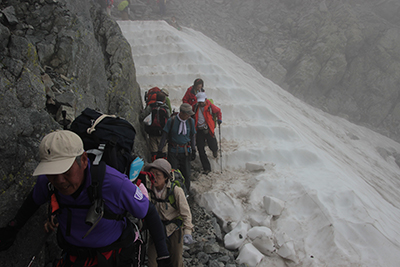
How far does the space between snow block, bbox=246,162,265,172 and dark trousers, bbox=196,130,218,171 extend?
120 cm

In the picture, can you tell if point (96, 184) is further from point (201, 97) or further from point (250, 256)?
point (201, 97)

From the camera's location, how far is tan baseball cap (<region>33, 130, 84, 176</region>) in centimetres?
207

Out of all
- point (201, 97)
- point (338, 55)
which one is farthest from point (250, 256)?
point (338, 55)

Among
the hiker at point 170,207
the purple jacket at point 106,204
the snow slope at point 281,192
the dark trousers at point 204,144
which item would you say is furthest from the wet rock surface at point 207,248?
the purple jacket at point 106,204

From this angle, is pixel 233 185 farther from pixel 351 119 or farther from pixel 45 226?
pixel 351 119

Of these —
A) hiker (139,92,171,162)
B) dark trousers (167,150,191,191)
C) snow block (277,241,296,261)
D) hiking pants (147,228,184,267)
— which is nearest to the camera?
hiking pants (147,228,184,267)

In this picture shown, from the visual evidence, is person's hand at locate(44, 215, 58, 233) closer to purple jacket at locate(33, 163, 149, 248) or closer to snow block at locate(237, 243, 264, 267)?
purple jacket at locate(33, 163, 149, 248)

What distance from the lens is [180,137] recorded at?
635cm

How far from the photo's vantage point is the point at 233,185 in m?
7.46

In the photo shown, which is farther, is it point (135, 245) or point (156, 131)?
point (156, 131)

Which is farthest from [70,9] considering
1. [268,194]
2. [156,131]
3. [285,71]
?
[285,71]

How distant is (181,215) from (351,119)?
25.2 m

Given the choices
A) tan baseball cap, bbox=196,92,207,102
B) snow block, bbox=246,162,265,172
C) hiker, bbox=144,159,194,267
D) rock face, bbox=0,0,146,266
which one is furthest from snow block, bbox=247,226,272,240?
tan baseball cap, bbox=196,92,207,102

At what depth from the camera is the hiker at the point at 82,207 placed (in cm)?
212
